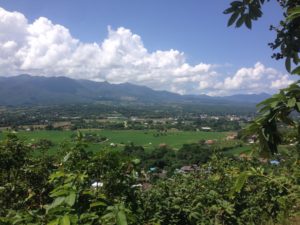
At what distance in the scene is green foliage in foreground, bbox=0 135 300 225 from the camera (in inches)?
73.7

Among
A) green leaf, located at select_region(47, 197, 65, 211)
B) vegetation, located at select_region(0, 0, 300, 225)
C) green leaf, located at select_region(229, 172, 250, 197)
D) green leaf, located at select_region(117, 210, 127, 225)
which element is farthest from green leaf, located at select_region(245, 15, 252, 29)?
green leaf, located at select_region(47, 197, 65, 211)

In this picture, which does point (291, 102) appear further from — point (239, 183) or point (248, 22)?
point (248, 22)

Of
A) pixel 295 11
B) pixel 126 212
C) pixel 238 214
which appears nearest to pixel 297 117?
pixel 295 11

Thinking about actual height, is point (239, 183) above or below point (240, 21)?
below

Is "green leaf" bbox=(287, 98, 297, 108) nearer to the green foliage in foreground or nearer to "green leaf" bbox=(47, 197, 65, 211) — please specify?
the green foliage in foreground

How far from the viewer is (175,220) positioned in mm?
5301

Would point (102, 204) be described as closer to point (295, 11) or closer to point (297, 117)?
point (297, 117)

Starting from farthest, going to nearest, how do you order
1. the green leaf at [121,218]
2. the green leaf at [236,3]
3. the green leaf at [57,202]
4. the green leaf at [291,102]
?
the green leaf at [236,3] < the green leaf at [57,202] < the green leaf at [121,218] < the green leaf at [291,102]

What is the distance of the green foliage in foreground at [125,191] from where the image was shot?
6.14 feet

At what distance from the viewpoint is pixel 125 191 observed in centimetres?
258

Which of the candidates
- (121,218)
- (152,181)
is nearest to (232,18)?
(121,218)

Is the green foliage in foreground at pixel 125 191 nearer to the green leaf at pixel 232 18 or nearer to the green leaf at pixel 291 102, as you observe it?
the green leaf at pixel 291 102

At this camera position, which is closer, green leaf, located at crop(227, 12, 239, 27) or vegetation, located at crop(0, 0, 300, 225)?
vegetation, located at crop(0, 0, 300, 225)

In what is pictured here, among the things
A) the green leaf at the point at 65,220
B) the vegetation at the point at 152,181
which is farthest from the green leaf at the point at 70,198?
the green leaf at the point at 65,220
